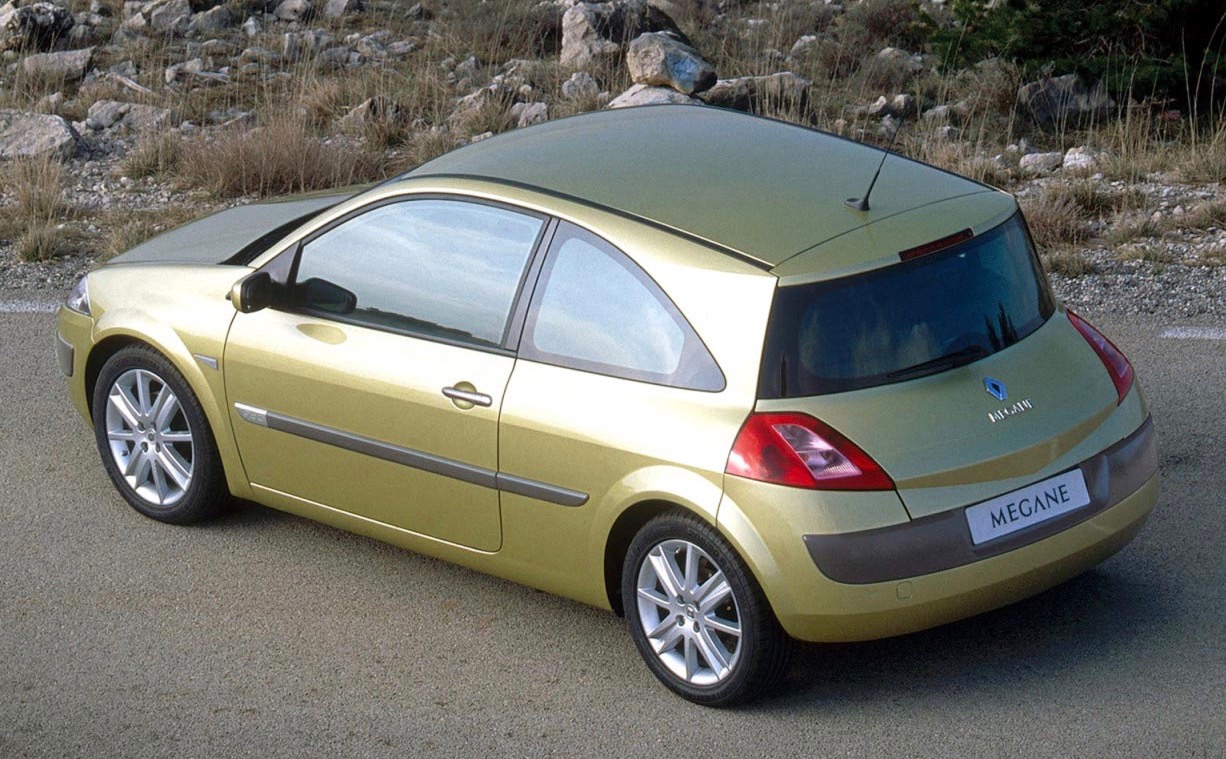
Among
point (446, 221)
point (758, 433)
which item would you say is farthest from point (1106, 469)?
point (446, 221)

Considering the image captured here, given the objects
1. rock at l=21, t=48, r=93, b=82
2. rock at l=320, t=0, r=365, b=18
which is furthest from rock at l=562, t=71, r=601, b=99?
rock at l=21, t=48, r=93, b=82

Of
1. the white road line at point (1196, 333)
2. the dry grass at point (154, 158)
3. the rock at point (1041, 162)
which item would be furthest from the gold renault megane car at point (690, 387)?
the dry grass at point (154, 158)

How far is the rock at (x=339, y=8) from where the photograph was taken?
1736 centimetres

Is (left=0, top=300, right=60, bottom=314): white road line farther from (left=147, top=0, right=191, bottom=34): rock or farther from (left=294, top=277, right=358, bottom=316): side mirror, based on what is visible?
(left=147, top=0, right=191, bottom=34): rock

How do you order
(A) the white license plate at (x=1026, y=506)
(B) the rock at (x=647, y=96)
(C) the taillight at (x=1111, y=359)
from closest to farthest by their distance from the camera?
(A) the white license plate at (x=1026, y=506)
(C) the taillight at (x=1111, y=359)
(B) the rock at (x=647, y=96)

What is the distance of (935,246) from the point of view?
15.3 ft

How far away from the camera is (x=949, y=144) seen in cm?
1159

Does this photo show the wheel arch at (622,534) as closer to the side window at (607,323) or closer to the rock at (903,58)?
the side window at (607,323)

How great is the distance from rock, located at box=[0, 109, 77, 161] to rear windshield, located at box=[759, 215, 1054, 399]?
359 inches

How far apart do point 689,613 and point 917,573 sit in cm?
74

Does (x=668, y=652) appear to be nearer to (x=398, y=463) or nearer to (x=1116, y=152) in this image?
(x=398, y=463)

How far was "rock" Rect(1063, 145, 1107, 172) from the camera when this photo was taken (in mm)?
10938

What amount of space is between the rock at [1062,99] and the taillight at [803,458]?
30.2ft

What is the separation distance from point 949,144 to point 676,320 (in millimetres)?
7577
